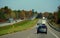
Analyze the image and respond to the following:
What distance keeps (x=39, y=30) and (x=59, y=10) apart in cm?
3816

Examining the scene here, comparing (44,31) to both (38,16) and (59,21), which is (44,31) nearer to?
(59,21)

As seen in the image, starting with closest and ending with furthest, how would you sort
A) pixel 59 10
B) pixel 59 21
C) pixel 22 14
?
pixel 59 21
pixel 59 10
pixel 22 14

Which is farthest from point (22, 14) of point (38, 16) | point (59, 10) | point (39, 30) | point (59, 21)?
point (39, 30)

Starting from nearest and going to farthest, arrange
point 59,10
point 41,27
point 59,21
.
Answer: point 41,27
point 59,21
point 59,10

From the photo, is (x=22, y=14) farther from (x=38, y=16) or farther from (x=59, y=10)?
(x=59, y=10)

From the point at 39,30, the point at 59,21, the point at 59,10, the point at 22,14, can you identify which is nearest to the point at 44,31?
the point at 39,30

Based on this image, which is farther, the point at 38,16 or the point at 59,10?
the point at 38,16

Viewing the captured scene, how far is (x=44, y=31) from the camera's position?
36.6 metres

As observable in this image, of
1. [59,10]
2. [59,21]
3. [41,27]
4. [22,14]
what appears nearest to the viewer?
[41,27]

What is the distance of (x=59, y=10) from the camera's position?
73438 millimetres

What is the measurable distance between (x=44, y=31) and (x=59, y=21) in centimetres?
2262

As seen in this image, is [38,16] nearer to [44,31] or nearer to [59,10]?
[59,10]

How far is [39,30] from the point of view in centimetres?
3656

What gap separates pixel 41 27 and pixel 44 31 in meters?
0.94
